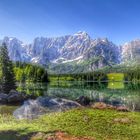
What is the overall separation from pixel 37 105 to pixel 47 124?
16469mm

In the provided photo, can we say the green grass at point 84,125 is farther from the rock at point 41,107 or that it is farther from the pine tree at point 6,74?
the pine tree at point 6,74

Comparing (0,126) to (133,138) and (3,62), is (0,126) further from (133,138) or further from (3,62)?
(3,62)

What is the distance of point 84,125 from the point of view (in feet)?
130

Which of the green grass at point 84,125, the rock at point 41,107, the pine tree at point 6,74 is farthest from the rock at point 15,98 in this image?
the green grass at point 84,125

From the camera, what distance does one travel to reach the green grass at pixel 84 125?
115 feet

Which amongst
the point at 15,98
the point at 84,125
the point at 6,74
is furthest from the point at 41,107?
the point at 6,74

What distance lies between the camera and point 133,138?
108 ft

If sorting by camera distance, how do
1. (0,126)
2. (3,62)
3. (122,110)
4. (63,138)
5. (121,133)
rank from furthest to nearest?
(3,62)
(122,110)
(0,126)
(121,133)
(63,138)

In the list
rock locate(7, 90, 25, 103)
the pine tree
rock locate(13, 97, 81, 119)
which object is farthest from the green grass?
the pine tree

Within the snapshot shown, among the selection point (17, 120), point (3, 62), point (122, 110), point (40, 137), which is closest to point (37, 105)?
point (17, 120)

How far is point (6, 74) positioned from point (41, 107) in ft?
178

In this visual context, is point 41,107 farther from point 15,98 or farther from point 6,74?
point 6,74

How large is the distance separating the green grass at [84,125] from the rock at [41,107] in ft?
11.3

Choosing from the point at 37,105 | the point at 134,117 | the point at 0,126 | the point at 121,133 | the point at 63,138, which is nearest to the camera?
the point at 63,138
